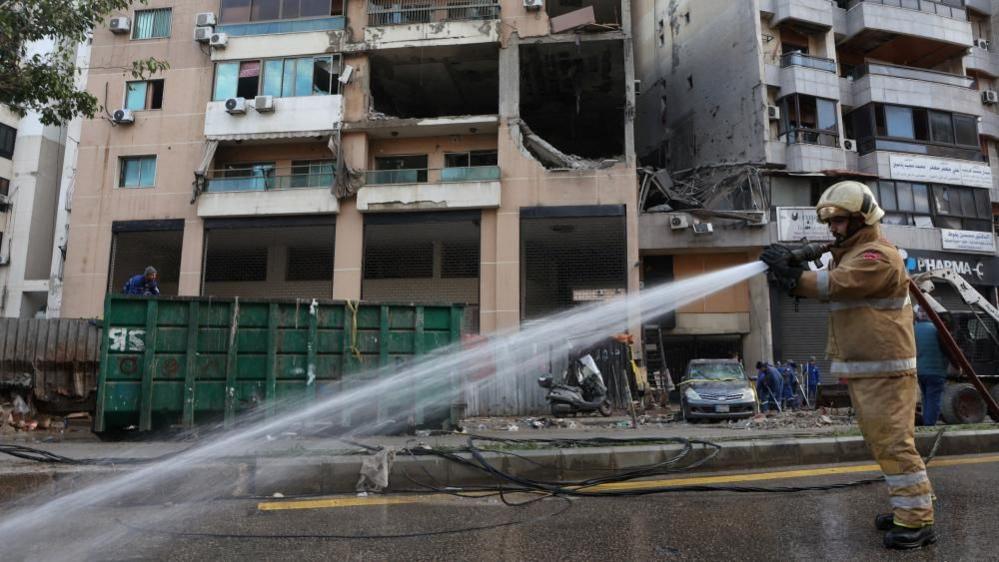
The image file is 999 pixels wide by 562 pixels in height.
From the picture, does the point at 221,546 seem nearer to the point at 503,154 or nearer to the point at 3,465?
the point at 3,465

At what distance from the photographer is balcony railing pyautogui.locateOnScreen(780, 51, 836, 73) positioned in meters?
22.7

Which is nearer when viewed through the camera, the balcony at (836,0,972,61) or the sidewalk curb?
the sidewalk curb

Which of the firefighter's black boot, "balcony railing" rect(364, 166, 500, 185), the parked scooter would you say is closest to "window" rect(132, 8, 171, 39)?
"balcony railing" rect(364, 166, 500, 185)

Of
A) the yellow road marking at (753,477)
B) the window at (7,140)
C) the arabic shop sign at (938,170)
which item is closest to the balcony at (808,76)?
the arabic shop sign at (938,170)

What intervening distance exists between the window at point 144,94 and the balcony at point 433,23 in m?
8.35

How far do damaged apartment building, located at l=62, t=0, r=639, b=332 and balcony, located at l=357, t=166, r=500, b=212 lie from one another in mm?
51

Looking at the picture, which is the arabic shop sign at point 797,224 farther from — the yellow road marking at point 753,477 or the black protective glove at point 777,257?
the black protective glove at point 777,257

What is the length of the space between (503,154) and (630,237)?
16.6ft

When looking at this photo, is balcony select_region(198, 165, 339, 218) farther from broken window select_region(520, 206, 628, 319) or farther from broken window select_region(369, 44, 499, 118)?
broken window select_region(520, 206, 628, 319)

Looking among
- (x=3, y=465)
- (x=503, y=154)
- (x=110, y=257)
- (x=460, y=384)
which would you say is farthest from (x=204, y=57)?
(x=3, y=465)

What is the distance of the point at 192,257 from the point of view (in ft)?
70.8

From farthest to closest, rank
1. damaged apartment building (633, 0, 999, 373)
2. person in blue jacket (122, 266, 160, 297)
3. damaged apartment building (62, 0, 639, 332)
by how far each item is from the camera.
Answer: damaged apartment building (633, 0, 999, 373) < damaged apartment building (62, 0, 639, 332) < person in blue jacket (122, 266, 160, 297)

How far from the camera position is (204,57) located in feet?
75.1

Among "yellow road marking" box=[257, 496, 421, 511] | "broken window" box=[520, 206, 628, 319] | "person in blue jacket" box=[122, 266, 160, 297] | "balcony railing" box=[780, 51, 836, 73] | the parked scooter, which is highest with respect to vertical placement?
"balcony railing" box=[780, 51, 836, 73]
